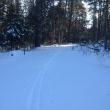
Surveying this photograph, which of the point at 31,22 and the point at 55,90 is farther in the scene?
the point at 31,22

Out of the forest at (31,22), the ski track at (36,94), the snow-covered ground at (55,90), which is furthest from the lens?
the forest at (31,22)

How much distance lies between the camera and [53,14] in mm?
50406

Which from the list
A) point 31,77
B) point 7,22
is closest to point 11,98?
point 31,77

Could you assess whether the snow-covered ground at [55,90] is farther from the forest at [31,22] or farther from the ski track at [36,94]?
the forest at [31,22]

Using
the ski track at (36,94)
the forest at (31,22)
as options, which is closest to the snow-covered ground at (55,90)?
the ski track at (36,94)

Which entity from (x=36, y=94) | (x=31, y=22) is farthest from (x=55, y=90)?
(x=31, y=22)

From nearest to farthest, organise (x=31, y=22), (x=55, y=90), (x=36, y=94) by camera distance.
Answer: (x=36, y=94)
(x=55, y=90)
(x=31, y=22)

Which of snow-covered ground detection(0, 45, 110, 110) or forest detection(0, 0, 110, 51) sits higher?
forest detection(0, 0, 110, 51)

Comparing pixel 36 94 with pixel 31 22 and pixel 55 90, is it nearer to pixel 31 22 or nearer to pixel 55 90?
pixel 55 90

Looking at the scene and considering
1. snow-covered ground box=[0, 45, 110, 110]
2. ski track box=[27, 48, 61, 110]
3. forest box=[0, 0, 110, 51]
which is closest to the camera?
ski track box=[27, 48, 61, 110]

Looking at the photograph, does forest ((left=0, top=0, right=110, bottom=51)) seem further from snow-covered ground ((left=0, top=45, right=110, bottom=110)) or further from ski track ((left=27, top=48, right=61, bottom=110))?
ski track ((left=27, top=48, right=61, bottom=110))

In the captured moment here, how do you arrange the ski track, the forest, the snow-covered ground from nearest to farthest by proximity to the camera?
the ski track, the snow-covered ground, the forest

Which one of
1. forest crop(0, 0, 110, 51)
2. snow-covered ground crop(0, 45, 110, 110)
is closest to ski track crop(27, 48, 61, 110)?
snow-covered ground crop(0, 45, 110, 110)

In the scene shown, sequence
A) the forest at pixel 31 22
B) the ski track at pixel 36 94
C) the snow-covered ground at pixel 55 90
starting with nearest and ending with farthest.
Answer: the ski track at pixel 36 94
the snow-covered ground at pixel 55 90
the forest at pixel 31 22
